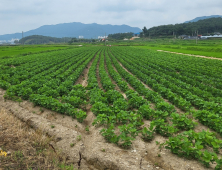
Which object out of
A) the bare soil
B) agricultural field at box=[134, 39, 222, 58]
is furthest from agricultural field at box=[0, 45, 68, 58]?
agricultural field at box=[134, 39, 222, 58]

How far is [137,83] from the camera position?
495 inches

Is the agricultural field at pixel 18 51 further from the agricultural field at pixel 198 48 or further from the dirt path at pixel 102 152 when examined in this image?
the agricultural field at pixel 198 48

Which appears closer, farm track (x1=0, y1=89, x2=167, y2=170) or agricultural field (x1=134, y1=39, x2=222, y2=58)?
farm track (x1=0, y1=89, x2=167, y2=170)

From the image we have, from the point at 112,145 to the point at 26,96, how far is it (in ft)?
23.7

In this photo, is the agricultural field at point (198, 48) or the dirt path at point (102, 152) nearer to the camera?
the dirt path at point (102, 152)

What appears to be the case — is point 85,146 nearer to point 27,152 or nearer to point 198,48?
point 27,152

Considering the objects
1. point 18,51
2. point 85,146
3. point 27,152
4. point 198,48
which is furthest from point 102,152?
point 18,51

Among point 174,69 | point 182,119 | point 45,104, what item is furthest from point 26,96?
point 174,69

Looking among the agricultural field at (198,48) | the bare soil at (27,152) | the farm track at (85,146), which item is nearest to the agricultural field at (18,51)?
the farm track at (85,146)

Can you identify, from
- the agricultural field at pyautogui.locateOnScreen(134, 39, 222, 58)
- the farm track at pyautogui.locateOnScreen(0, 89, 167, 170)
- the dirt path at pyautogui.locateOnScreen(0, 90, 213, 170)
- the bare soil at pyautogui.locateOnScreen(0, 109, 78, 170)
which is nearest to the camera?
the bare soil at pyautogui.locateOnScreen(0, 109, 78, 170)

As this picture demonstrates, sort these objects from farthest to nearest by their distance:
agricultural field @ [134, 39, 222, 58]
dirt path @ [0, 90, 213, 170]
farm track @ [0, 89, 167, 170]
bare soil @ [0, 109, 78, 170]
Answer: agricultural field @ [134, 39, 222, 58], farm track @ [0, 89, 167, 170], dirt path @ [0, 90, 213, 170], bare soil @ [0, 109, 78, 170]

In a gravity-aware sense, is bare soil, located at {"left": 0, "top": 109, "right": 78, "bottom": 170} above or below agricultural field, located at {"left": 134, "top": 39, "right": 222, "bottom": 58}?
below

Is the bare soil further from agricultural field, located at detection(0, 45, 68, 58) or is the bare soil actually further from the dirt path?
agricultural field, located at detection(0, 45, 68, 58)

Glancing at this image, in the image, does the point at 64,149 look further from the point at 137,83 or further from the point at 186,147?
the point at 137,83
